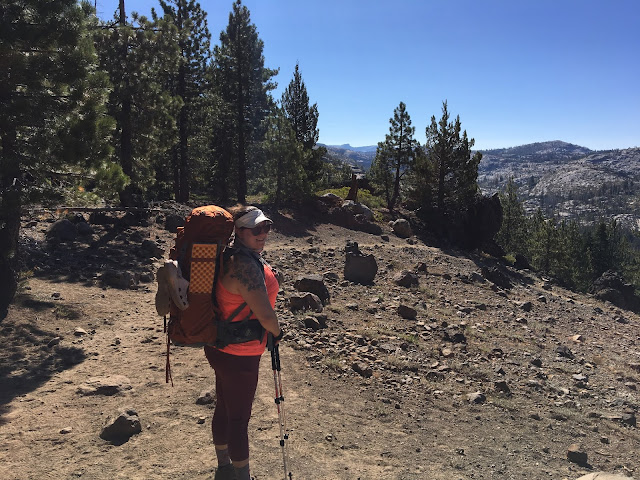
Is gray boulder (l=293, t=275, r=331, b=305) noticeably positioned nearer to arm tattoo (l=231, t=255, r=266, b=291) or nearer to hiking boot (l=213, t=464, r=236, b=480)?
hiking boot (l=213, t=464, r=236, b=480)

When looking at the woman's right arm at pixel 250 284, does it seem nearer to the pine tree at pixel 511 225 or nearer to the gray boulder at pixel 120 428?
the gray boulder at pixel 120 428

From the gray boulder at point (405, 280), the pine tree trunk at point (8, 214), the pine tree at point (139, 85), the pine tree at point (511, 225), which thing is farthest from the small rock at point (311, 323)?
the pine tree at point (511, 225)

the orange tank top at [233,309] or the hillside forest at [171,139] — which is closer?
the orange tank top at [233,309]

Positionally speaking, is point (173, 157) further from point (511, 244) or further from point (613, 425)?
point (511, 244)

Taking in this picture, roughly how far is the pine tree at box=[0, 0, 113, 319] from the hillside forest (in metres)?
0.02

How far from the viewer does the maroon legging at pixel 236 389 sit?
2.99 m

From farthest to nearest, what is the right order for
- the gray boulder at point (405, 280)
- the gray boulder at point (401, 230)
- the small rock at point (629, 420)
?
the gray boulder at point (401, 230)
the gray boulder at point (405, 280)
the small rock at point (629, 420)

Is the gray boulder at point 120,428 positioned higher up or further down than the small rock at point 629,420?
higher up

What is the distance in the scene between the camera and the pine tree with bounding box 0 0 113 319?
6.22m

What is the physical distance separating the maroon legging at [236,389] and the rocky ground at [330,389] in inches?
41.0

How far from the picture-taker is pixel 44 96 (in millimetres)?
6426

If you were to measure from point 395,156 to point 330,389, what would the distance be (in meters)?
26.1

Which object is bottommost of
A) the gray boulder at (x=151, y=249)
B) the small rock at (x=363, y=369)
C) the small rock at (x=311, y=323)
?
the small rock at (x=363, y=369)

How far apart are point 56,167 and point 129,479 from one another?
5.06 m
